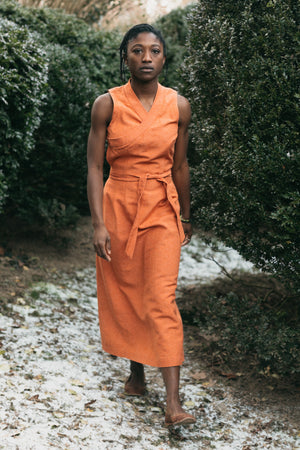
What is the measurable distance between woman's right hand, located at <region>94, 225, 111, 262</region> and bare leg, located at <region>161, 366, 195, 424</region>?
698 mm

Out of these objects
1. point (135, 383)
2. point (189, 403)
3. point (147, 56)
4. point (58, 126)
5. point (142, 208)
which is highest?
point (147, 56)

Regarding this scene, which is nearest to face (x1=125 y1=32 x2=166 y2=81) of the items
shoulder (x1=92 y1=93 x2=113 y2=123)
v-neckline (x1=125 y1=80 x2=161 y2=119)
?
v-neckline (x1=125 y1=80 x2=161 y2=119)

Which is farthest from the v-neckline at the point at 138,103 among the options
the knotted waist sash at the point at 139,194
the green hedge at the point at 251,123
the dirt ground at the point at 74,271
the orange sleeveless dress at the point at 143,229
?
the dirt ground at the point at 74,271

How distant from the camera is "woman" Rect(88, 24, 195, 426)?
301 cm

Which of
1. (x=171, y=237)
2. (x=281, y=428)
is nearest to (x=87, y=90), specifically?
(x=171, y=237)

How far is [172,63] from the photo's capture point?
24.3ft

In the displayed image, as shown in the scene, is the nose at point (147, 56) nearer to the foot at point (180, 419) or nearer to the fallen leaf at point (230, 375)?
the foot at point (180, 419)

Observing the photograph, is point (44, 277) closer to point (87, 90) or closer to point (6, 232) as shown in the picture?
point (6, 232)

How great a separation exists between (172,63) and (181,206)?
4.48m

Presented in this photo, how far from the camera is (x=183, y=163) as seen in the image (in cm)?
335

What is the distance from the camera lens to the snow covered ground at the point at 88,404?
286 centimetres

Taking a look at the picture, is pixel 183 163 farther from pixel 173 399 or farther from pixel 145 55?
pixel 173 399

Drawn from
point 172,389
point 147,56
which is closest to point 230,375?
point 172,389

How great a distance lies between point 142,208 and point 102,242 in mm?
294
